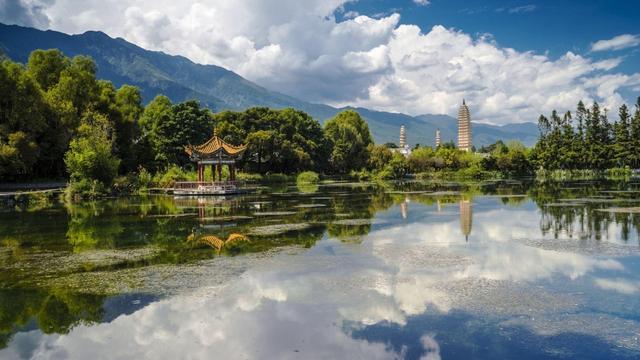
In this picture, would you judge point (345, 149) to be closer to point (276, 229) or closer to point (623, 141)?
point (623, 141)

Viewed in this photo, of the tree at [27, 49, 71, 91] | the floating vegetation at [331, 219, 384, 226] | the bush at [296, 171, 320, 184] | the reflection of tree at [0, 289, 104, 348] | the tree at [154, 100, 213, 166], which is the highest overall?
the tree at [27, 49, 71, 91]

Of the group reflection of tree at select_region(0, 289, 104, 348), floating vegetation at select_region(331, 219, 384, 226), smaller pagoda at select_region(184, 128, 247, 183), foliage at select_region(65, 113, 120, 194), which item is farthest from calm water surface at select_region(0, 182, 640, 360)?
smaller pagoda at select_region(184, 128, 247, 183)

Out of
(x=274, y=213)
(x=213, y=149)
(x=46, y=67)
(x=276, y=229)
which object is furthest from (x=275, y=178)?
(x=276, y=229)

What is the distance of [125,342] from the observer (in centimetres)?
876

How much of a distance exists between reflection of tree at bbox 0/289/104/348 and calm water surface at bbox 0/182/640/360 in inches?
1.7

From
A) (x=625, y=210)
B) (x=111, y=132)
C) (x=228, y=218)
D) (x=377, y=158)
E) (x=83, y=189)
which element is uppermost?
(x=111, y=132)

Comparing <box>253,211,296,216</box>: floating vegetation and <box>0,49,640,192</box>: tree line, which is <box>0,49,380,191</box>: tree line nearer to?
<box>0,49,640,192</box>: tree line

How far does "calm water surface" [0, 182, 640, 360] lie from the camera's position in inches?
327

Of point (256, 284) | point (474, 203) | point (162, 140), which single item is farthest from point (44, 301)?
point (162, 140)

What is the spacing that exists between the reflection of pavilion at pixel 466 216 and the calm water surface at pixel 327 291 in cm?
21

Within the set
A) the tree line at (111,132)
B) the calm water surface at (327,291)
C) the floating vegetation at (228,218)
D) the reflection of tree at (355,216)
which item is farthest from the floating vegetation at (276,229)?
the tree line at (111,132)

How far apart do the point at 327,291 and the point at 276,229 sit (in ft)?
33.7

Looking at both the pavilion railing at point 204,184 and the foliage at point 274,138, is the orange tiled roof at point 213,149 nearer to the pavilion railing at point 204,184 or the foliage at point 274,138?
the pavilion railing at point 204,184

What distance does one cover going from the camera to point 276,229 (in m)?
21.4
